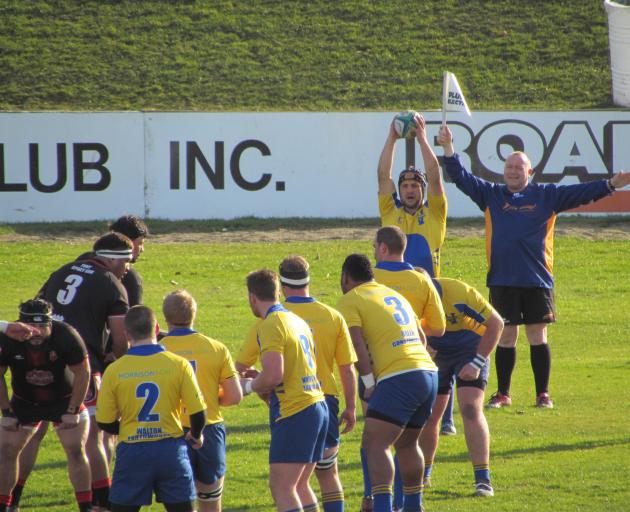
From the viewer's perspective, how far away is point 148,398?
6.43 metres

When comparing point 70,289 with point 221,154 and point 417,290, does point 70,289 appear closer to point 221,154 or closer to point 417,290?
point 417,290

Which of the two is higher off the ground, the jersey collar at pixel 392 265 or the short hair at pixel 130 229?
the short hair at pixel 130 229

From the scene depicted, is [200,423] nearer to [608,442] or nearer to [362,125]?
[608,442]

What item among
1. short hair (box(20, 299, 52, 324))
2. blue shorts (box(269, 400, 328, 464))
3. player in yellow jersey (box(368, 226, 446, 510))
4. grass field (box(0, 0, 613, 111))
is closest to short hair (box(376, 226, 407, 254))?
player in yellow jersey (box(368, 226, 446, 510))

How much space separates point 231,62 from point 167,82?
6.73ft


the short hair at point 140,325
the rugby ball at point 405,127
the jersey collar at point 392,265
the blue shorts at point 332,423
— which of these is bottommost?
the blue shorts at point 332,423

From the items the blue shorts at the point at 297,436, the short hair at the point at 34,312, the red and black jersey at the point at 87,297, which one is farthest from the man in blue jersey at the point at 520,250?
the short hair at the point at 34,312

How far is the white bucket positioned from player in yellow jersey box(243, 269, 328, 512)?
21536 mm

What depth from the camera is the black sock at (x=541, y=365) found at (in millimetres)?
10984

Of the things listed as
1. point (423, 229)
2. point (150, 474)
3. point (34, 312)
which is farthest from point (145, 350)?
point (423, 229)

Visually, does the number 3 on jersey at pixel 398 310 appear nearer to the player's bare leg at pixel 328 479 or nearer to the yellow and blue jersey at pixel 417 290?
the yellow and blue jersey at pixel 417 290

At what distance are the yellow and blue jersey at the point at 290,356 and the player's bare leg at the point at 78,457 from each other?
1.45m

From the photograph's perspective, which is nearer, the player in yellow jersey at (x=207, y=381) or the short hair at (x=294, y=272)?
the player in yellow jersey at (x=207, y=381)

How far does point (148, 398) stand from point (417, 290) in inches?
92.8
